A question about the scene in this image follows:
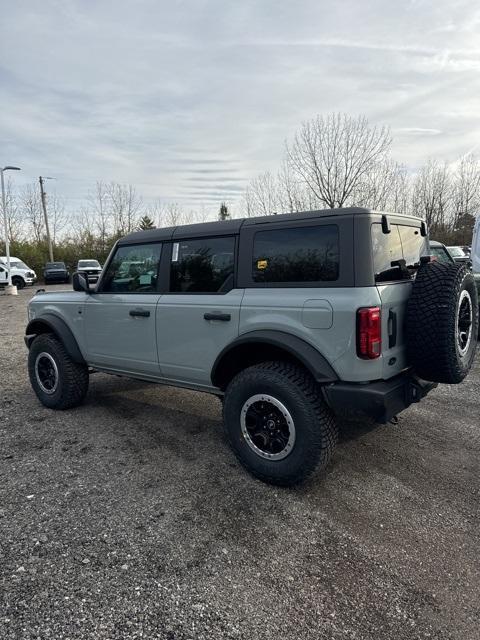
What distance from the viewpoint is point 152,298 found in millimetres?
3928

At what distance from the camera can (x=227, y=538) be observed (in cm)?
260

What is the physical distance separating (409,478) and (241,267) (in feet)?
6.68

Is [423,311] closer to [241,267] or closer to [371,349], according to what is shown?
[371,349]

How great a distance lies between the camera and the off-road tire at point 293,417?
2.91 meters

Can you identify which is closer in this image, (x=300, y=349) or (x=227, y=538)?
(x=227, y=538)

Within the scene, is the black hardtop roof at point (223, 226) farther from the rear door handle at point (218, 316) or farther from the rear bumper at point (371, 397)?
the rear bumper at point (371, 397)

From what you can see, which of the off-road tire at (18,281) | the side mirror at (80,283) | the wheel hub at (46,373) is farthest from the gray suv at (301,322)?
the off-road tire at (18,281)

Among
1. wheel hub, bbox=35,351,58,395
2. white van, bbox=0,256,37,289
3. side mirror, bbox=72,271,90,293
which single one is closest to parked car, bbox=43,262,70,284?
white van, bbox=0,256,37,289

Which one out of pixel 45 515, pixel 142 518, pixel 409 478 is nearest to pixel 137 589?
pixel 142 518

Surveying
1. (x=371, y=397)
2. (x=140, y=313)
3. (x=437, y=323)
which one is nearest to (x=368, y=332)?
(x=371, y=397)

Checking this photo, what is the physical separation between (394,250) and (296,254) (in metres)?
0.72

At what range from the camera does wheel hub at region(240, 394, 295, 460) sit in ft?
9.96

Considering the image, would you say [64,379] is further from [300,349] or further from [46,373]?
[300,349]

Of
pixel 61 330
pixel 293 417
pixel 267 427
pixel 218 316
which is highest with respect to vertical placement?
pixel 218 316
